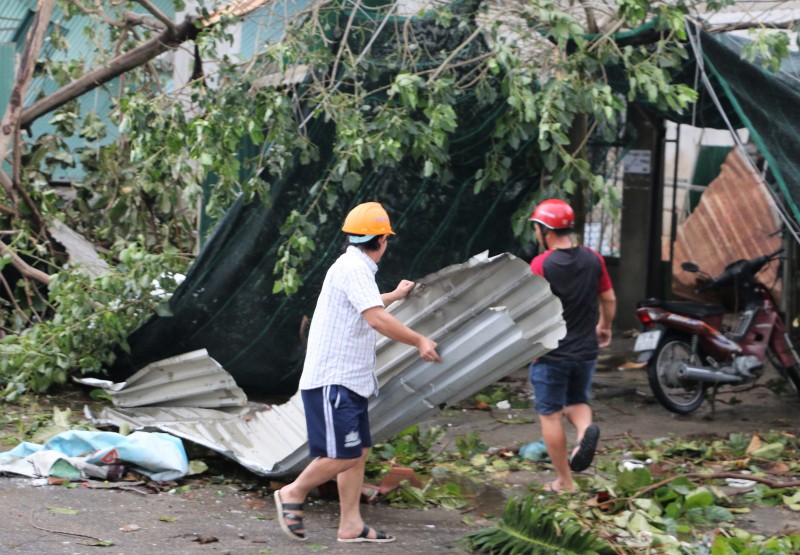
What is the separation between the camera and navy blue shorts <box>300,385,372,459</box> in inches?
200

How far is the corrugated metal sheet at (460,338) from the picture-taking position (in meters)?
5.42

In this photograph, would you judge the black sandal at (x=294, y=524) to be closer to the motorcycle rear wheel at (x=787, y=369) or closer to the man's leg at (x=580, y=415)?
the man's leg at (x=580, y=415)

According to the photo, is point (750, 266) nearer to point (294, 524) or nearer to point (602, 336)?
point (602, 336)

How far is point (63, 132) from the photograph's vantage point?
33.3 feet

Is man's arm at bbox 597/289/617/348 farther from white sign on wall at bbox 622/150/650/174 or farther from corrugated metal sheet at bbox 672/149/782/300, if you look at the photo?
corrugated metal sheet at bbox 672/149/782/300

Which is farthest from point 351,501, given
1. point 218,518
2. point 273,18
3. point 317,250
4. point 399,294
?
point 273,18

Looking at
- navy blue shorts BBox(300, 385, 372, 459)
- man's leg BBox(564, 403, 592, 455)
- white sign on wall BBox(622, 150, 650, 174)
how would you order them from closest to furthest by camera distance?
1. navy blue shorts BBox(300, 385, 372, 459)
2. man's leg BBox(564, 403, 592, 455)
3. white sign on wall BBox(622, 150, 650, 174)

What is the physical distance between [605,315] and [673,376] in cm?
220

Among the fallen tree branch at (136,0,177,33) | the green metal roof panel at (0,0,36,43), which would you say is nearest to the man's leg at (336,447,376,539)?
the fallen tree branch at (136,0,177,33)

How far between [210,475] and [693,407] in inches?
152

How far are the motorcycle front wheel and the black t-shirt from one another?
2.35m

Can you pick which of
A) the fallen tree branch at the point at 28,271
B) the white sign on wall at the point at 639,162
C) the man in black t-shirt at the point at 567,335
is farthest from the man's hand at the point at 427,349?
the white sign on wall at the point at 639,162

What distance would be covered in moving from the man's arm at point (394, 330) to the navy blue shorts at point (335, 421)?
335 mm

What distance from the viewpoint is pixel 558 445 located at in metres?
6.06
